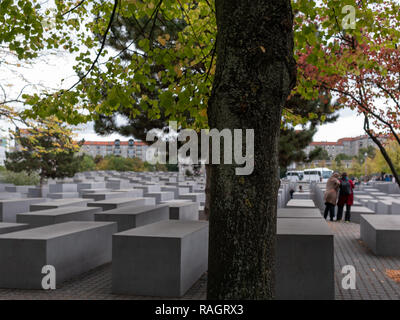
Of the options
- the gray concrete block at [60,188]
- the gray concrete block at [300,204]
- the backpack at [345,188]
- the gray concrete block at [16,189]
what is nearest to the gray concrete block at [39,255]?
the gray concrete block at [300,204]

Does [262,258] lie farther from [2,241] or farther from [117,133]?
[117,133]

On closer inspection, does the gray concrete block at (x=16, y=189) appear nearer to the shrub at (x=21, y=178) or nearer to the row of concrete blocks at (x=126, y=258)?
the shrub at (x=21, y=178)

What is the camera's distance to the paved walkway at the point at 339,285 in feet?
20.7

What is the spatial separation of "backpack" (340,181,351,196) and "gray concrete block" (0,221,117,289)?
32.0 ft

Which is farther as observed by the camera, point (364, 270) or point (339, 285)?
point (364, 270)

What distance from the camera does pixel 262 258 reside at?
118 inches

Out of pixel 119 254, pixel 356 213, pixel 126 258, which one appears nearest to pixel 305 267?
pixel 126 258

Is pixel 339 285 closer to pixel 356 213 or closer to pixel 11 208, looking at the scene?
pixel 356 213

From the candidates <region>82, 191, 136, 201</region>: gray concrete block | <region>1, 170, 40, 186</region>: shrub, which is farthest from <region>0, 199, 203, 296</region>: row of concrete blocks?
<region>1, 170, 40, 186</region>: shrub

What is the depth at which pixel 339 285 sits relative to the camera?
22.9 ft

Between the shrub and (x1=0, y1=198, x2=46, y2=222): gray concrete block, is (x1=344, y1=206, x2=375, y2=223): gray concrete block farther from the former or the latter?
the shrub

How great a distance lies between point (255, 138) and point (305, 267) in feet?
12.2
